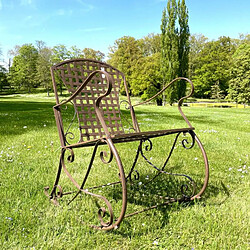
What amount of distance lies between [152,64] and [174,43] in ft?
11.8

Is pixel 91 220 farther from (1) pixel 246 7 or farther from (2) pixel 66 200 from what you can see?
(1) pixel 246 7

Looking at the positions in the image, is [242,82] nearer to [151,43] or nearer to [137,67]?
[137,67]

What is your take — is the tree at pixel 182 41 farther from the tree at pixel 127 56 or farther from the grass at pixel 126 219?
the grass at pixel 126 219

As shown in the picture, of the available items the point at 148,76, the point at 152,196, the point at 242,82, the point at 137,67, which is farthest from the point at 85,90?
the point at 242,82

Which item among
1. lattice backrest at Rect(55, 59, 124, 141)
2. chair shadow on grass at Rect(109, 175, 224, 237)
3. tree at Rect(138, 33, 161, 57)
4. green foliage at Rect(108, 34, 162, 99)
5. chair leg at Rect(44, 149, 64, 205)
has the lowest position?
chair shadow on grass at Rect(109, 175, 224, 237)

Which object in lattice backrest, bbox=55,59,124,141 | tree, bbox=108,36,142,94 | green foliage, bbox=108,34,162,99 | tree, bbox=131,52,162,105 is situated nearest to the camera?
lattice backrest, bbox=55,59,124,141

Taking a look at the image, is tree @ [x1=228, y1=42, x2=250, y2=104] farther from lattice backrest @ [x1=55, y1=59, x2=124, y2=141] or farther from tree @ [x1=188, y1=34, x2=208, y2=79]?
lattice backrest @ [x1=55, y1=59, x2=124, y2=141]

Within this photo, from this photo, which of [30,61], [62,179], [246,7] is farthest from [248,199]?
[30,61]

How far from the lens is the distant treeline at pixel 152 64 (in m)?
25.2

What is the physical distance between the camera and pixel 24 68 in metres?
40.6

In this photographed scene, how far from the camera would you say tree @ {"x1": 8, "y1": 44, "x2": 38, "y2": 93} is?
39.8 m

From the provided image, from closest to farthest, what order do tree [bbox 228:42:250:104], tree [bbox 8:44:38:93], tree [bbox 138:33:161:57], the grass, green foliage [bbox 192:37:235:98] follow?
the grass
tree [bbox 228:42:250:104]
tree [bbox 138:33:161:57]
green foliage [bbox 192:37:235:98]
tree [bbox 8:44:38:93]

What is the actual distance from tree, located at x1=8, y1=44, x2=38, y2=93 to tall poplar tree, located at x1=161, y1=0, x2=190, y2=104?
25559 mm

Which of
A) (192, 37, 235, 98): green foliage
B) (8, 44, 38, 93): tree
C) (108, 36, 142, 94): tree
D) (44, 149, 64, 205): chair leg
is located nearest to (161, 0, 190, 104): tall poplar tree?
(108, 36, 142, 94): tree
